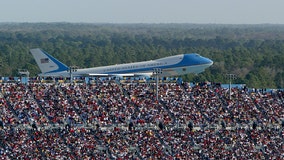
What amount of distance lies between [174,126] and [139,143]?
18.6 ft

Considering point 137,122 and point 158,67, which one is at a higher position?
point 158,67

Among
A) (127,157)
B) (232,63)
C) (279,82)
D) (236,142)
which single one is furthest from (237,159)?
(232,63)

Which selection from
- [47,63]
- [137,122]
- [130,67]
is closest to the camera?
[137,122]

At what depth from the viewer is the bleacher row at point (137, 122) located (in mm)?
81625

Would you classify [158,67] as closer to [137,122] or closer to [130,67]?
[130,67]

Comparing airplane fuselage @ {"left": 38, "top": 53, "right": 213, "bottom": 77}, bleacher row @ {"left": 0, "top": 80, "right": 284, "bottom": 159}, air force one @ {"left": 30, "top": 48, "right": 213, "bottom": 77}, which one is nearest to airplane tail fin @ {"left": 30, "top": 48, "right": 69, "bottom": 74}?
air force one @ {"left": 30, "top": 48, "right": 213, "bottom": 77}

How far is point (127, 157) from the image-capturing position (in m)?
80.9

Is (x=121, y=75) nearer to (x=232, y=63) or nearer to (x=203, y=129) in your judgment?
(x=203, y=129)

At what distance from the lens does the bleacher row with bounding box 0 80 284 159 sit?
8162cm

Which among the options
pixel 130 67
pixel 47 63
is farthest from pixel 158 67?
pixel 47 63

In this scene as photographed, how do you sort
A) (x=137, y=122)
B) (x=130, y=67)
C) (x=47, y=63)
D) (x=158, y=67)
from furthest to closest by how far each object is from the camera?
1. (x=130, y=67)
2. (x=47, y=63)
3. (x=158, y=67)
4. (x=137, y=122)

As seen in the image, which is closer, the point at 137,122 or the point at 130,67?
the point at 137,122

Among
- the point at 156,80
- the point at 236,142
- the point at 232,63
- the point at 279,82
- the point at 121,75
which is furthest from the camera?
the point at 232,63

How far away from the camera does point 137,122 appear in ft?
287
